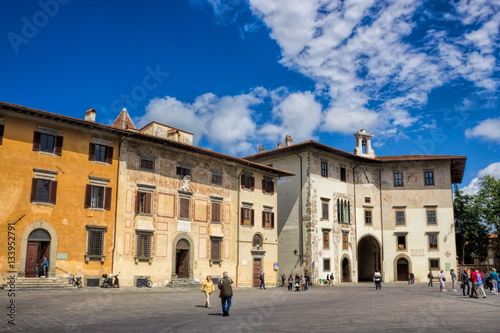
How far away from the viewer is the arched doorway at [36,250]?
1029 inches

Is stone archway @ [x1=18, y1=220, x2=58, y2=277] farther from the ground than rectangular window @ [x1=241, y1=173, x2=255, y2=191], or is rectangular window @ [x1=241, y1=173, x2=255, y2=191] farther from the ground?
rectangular window @ [x1=241, y1=173, x2=255, y2=191]

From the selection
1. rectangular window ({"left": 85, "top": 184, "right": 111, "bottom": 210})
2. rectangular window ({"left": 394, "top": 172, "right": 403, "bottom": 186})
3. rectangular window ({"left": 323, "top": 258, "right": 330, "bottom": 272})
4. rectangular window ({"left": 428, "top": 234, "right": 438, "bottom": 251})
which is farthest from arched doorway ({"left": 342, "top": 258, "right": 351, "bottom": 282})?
rectangular window ({"left": 85, "top": 184, "right": 111, "bottom": 210})

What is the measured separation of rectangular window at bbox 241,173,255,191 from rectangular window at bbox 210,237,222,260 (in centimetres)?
516

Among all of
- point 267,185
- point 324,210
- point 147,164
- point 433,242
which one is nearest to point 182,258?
point 147,164

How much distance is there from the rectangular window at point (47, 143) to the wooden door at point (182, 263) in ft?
36.2

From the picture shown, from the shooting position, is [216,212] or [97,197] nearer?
[97,197]

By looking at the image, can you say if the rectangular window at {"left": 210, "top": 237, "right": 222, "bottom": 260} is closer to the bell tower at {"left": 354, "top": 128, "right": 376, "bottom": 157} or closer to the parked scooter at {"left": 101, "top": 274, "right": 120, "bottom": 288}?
the parked scooter at {"left": 101, "top": 274, "right": 120, "bottom": 288}

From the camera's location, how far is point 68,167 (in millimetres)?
28078

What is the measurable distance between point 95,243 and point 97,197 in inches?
111

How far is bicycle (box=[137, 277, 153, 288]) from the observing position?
3028 cm

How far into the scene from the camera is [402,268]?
161 ft

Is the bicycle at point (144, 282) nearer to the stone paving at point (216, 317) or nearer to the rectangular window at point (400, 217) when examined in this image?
the stone paving at point (216, 317)

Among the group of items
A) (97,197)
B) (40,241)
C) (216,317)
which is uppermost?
(97,197)

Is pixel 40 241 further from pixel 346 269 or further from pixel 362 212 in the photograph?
pixel 362 212
